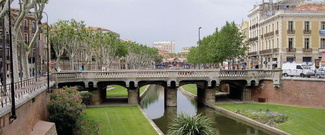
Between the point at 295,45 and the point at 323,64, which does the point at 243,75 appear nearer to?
the point at 323,64

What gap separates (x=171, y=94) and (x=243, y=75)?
33.8ft

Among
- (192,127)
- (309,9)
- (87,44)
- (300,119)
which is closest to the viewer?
(192,127)

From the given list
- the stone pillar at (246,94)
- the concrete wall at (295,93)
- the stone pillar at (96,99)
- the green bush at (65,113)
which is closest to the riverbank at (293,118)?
the concrete wall at (295,93)

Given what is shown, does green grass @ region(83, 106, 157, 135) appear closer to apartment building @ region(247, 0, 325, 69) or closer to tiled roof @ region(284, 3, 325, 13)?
apartment building @ region(247, 0, 325, 69)

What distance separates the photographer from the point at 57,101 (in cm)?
2508

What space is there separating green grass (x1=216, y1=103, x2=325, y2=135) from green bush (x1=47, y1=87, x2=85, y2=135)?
18348 mm

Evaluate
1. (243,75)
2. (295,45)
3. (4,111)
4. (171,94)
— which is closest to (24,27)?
(171,94)

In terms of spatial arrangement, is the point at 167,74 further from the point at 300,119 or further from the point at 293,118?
the point at 300,119

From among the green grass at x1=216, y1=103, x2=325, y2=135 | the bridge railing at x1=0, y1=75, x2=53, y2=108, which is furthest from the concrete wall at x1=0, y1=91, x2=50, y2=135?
the green grass at x1=216, y1=103, x2=325, y2=135

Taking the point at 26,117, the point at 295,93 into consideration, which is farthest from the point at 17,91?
the point at 295,93

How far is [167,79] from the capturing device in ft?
137

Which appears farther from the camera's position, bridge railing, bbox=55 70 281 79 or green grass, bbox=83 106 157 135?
bridge railing, bbox=55 70 281 79

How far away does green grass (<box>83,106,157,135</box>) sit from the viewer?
2723 cm

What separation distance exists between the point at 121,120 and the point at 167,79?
11776mm
